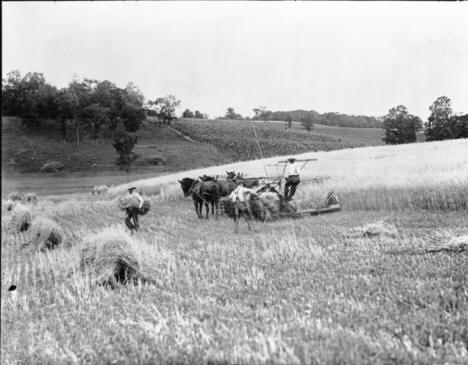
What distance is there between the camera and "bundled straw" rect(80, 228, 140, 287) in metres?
9.28

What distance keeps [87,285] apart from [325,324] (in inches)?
207

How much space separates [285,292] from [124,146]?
15.9 metres

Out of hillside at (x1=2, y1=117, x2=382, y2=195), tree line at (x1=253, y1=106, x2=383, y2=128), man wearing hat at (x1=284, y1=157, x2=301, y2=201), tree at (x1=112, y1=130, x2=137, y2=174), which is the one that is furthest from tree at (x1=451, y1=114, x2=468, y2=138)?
tree at (x1=112, y1=130, x2=137, y2=174)

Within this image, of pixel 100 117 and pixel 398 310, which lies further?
pixel 100 117

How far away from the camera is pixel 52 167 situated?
22219 millimetres

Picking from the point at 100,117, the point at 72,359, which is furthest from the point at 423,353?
the point at 100,117

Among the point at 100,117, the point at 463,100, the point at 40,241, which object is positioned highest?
the point at 100,117

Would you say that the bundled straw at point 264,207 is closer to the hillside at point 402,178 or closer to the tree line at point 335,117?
the hillside at point 402,178

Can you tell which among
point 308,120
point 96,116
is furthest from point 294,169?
point 96,116

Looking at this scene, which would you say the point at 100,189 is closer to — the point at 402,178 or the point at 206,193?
the point at 206,193

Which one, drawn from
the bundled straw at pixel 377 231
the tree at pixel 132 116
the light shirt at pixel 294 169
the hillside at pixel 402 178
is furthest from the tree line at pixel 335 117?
the tree at pixel 132 116

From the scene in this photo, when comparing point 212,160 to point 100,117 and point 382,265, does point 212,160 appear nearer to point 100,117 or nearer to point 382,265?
point 100,117

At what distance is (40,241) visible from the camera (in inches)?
602

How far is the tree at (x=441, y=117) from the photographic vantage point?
25.8 ft
